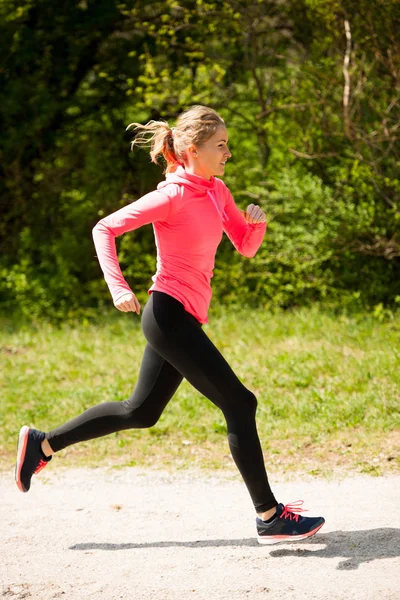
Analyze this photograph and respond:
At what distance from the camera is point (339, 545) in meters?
3.75

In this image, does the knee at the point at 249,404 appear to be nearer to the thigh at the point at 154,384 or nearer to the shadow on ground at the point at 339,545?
the thigh at the point at 154,384

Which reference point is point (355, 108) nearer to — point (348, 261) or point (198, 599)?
point (348, 261)

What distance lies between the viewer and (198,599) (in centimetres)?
328

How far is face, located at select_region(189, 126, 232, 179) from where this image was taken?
3.84 m

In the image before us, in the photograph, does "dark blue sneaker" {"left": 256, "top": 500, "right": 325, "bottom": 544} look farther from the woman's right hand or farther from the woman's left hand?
the woman's left hand

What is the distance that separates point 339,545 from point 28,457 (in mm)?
1553

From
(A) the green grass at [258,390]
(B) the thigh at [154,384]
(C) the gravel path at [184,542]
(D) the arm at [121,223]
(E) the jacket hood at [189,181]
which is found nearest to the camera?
(C) the gravel path at [184,542]

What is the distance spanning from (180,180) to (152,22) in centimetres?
709

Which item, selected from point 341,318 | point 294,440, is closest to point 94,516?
point 294,440

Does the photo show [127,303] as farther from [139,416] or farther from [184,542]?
[184,542]

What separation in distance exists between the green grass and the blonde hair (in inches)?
81.1

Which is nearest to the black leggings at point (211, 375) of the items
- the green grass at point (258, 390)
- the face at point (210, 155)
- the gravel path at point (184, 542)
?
the gravel path at point (184, 542)

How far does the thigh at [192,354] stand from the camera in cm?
371

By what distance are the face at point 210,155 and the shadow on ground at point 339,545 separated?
1.67 m
